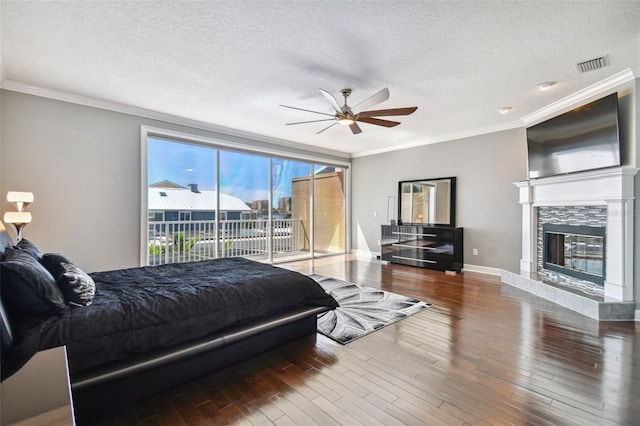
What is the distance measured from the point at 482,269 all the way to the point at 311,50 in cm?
490

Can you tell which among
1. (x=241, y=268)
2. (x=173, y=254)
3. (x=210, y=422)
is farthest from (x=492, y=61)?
(x=173, y=254)

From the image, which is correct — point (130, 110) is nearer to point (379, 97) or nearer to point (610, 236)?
point (379, 97)

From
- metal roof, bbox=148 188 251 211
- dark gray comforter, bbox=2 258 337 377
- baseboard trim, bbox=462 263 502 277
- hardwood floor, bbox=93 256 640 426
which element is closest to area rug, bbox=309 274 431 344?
hardwood floor, bbox=93 256 640 426

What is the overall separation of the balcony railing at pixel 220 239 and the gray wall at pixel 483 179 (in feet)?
9.08

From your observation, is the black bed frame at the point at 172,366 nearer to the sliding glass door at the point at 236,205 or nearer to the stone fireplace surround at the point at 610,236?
the sliding glass door at the point at 236,205

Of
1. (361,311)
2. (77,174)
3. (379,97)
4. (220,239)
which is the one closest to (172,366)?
(361,311)

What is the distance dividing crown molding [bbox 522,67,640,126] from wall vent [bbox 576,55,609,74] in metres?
0.45

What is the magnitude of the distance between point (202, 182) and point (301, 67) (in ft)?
10.2

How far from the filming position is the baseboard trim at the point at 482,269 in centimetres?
521

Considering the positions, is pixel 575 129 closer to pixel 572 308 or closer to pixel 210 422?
pixel 572 308

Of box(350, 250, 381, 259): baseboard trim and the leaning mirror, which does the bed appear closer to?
the leaning mirror

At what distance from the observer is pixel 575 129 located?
379cm

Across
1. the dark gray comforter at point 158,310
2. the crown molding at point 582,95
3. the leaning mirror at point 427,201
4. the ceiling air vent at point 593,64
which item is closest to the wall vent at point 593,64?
the ceiling air vent at point 593,64

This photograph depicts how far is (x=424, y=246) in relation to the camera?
582cm
